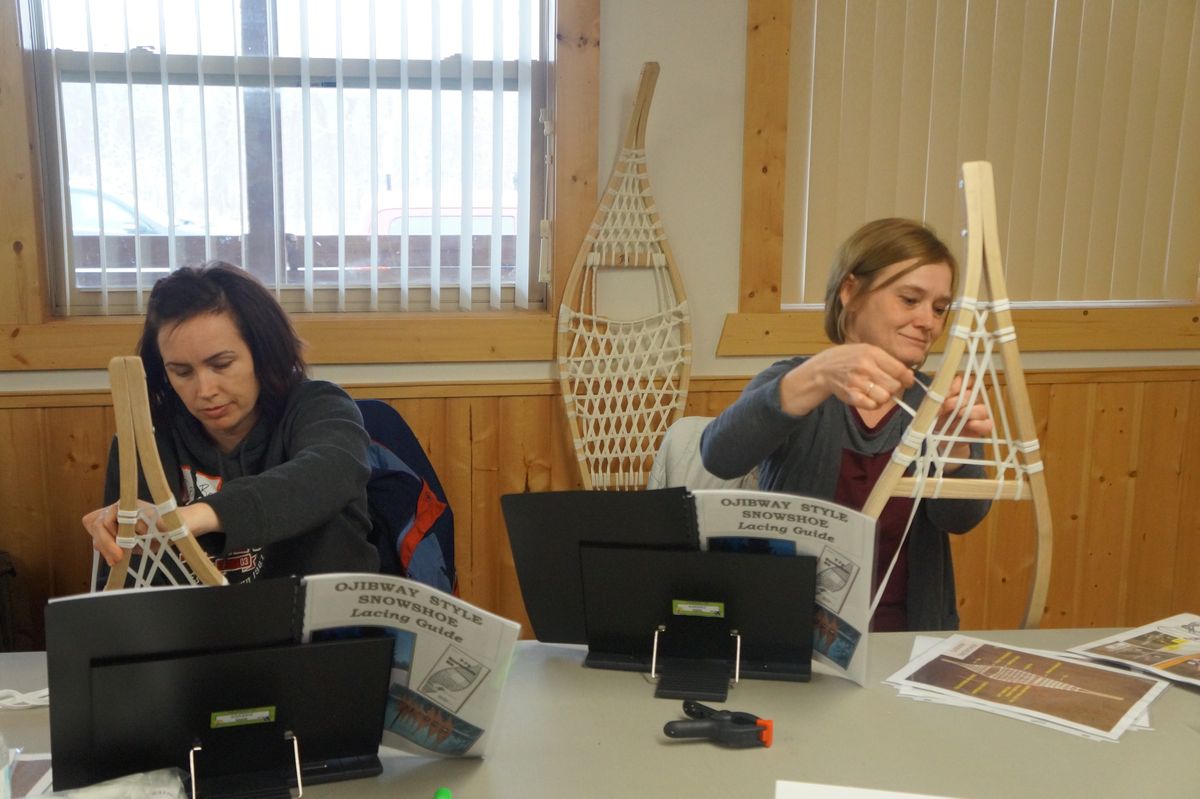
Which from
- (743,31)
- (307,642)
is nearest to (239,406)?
(307,642)

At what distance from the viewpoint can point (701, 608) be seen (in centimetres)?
128

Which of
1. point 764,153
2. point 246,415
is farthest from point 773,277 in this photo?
point 246,415

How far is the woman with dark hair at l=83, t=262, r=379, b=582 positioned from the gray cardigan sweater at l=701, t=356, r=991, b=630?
560 mm

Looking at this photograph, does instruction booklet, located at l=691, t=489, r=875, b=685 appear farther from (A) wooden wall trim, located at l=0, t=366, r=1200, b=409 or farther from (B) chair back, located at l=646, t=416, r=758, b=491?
(A) wooden wall trim, located at l=0, t=366, r=1200, b=409

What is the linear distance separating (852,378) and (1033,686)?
1.45 ft

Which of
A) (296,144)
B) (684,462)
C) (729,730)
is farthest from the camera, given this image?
(296,144)

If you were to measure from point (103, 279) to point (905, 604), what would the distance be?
194 centimetres

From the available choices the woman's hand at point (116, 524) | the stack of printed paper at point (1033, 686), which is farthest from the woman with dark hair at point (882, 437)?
the woman's hand at point (116, 524)

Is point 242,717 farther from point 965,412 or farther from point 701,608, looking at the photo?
point 965,412

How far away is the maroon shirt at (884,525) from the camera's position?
1.64 m

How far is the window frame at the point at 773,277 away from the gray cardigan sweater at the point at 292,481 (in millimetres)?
1294

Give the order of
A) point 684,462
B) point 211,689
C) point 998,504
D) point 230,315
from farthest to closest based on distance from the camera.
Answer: point 998,504
point 684,462
point 230,315
point 211,689

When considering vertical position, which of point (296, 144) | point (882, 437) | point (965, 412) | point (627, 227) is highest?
point (296, 144)

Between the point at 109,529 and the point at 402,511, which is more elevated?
the point at 109,529
